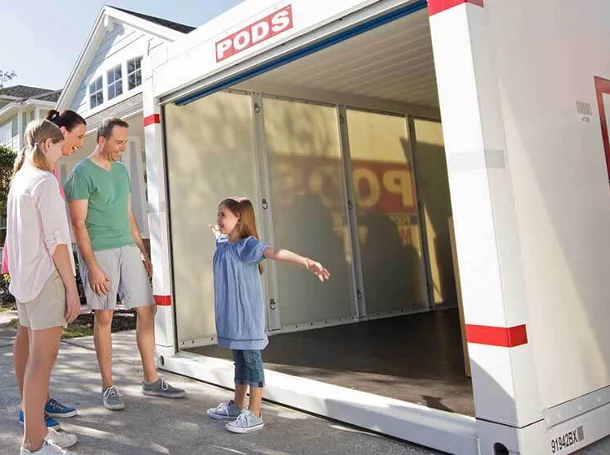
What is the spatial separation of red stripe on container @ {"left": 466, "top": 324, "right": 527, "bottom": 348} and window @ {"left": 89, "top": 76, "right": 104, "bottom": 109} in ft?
43.3

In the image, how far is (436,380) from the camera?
3.74 meters

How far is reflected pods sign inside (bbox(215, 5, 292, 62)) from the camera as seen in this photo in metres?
3.65

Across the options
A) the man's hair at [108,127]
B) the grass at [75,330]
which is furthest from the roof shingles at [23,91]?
the man's hair at [108,127]

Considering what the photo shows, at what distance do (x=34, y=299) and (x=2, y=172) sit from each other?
958 centimetres

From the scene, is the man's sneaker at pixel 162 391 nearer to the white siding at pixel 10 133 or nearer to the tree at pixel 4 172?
the tree at pixel 4 172

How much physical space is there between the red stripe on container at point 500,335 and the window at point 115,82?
1217 cm

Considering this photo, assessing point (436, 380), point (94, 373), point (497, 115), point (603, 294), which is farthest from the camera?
point (94, 373)

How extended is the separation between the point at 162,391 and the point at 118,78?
429 inches

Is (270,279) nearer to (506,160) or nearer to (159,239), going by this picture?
(159,239)

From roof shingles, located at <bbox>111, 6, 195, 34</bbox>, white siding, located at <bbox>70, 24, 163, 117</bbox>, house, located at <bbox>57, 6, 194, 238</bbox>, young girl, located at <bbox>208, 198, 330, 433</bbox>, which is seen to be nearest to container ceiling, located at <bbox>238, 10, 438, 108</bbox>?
young girl, located at <bbox>208, 198, 330, 433</bbox>

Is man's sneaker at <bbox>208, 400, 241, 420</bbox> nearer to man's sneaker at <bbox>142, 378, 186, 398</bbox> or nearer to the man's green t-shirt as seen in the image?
man's sneaker at <bbox>142, 378, 186, 398</bbox>

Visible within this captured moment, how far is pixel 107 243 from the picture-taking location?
144 inches

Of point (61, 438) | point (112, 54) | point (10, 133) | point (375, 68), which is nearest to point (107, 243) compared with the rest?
point (61, 438)

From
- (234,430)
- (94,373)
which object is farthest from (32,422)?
(94,373)
